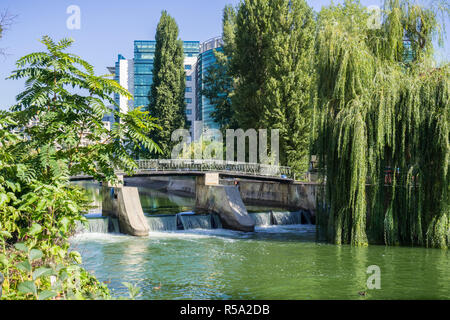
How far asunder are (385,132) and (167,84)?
30.2 metres

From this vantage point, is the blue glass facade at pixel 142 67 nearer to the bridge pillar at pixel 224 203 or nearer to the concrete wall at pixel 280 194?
the concrete wall at pixel 280 194

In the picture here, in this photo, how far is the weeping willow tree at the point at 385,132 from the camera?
1484 centimetres

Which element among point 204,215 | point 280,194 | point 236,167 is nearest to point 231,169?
point 236,167

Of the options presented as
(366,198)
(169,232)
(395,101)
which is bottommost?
(169,232)

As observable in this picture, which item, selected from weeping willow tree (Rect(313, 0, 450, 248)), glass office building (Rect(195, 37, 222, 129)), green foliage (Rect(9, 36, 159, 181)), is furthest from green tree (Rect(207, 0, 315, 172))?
glass office building (Rect(195, 37, 222, 129))

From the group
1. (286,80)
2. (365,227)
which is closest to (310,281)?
(365,227)

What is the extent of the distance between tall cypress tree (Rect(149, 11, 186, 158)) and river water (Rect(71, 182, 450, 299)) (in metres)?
23.9

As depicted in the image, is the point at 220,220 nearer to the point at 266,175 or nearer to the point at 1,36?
the point at 266,175

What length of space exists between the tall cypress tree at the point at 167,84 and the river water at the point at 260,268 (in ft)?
78.4

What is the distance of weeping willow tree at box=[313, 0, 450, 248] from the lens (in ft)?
48.7

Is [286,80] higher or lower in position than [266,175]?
higher

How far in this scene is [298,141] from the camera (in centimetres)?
3047

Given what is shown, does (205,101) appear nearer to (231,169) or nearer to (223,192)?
(231,169)

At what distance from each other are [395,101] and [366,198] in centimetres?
361
